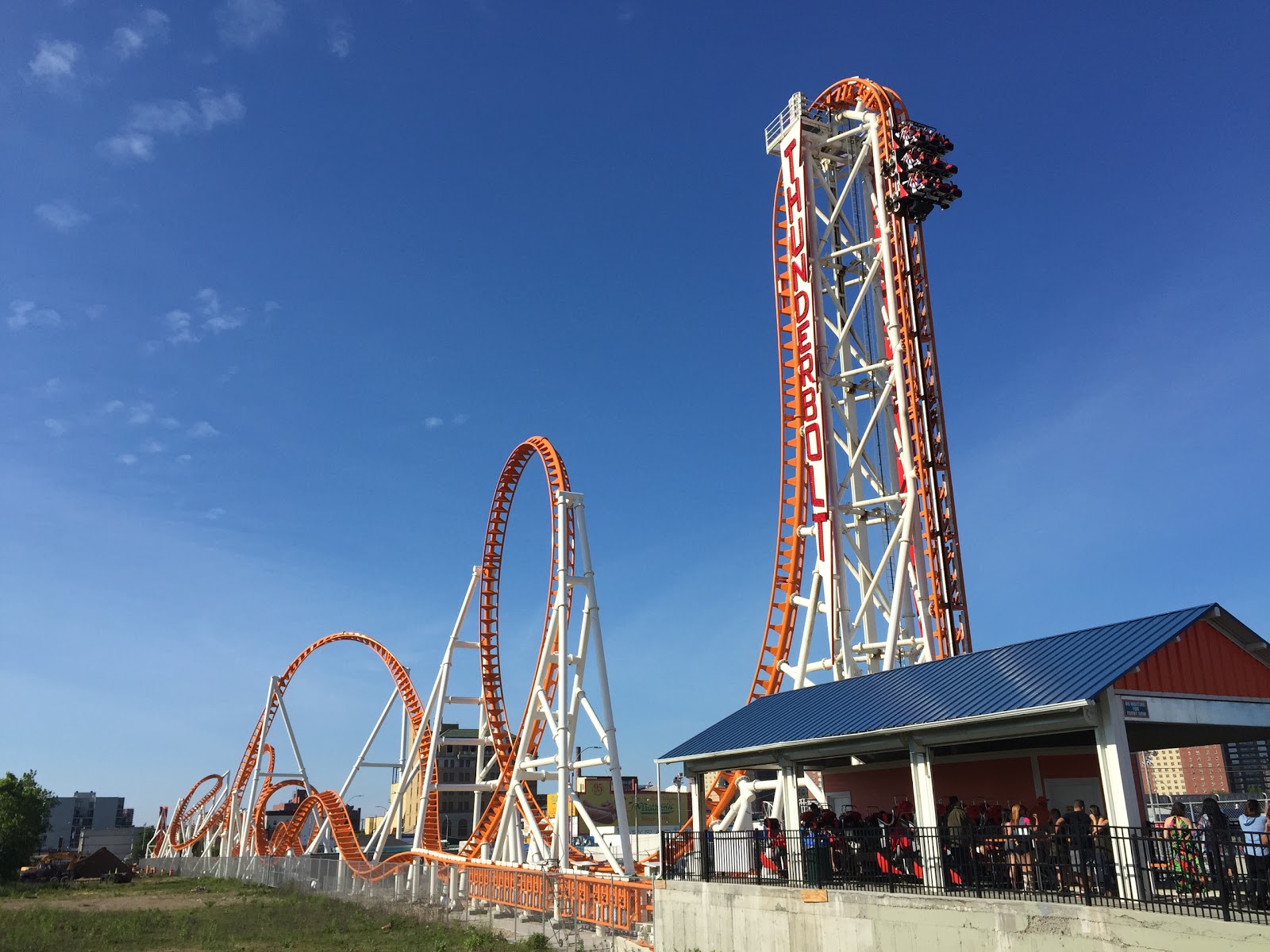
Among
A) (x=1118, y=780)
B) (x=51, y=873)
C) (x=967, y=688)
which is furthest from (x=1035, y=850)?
(x=51, y=873)

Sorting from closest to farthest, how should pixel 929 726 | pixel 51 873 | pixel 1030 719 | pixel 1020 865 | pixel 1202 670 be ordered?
pixel 1020 865 → pixel 1030 719 → pixel 1202 670 → pixel 929 726 → pixel 51 873

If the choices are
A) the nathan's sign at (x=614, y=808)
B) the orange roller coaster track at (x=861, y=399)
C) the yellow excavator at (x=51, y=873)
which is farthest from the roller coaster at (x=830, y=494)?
the nathan's sign at (x=614, y=808)

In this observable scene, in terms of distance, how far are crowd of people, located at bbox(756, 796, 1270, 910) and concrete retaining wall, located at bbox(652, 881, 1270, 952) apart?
41 centimetres

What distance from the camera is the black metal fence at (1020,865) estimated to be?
10125 millimetres

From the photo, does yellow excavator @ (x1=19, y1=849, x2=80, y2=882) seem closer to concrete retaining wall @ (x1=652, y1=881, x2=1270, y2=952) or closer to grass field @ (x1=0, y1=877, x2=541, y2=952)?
grass field @ (x1=0, y1=877, x2=541, y2=952)

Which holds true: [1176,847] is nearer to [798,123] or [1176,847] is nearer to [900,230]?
[900,230]

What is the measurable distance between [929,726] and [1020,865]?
2083mm

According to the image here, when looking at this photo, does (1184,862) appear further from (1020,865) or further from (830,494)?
(830,494)

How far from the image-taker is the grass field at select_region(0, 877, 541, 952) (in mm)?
22422

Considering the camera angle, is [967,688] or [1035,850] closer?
[1035,850]

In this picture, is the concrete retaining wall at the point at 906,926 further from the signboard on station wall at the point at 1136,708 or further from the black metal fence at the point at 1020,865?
the signboard on station wall at the point at 1136,708

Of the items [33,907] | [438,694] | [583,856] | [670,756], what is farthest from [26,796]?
[670,756]

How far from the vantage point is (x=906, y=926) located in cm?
1272

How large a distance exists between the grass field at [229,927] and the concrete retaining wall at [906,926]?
4.89m
